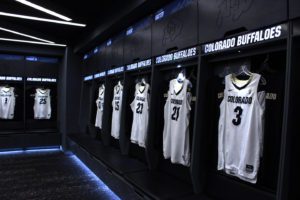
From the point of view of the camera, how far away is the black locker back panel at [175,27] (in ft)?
8.04

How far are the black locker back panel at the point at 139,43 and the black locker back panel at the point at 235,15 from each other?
1.05 m

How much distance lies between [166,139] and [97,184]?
1641mm

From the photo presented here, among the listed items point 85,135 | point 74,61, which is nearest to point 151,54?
point 85,135

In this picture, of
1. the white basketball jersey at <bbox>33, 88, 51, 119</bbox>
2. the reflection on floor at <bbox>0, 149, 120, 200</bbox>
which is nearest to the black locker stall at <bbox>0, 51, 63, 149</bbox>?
the white basketball jersey at <bbox>33, 88, 51, 119</bbox>

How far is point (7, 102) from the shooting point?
6.18 meters

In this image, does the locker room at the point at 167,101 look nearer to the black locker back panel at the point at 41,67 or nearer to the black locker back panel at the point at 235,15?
the black locker back panel at the point at 235,15

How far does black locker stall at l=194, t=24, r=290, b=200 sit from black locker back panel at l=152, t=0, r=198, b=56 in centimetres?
31

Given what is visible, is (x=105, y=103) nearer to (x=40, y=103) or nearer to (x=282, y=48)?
(x=40, y=103)

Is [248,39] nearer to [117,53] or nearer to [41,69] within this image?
[117,53]

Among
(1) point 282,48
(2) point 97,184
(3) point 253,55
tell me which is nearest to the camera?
(1) point 282,48

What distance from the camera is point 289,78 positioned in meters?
1.53

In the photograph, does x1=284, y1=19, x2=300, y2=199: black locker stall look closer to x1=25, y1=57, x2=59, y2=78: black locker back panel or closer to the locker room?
the locker room

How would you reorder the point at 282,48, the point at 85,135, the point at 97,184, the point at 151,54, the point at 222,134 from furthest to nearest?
1. the point at 85,135
2. the point at 97,184
3. the point at 151,54
4. the point at 222,134
5. the point at 282,48

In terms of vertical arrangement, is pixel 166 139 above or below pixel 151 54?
below
